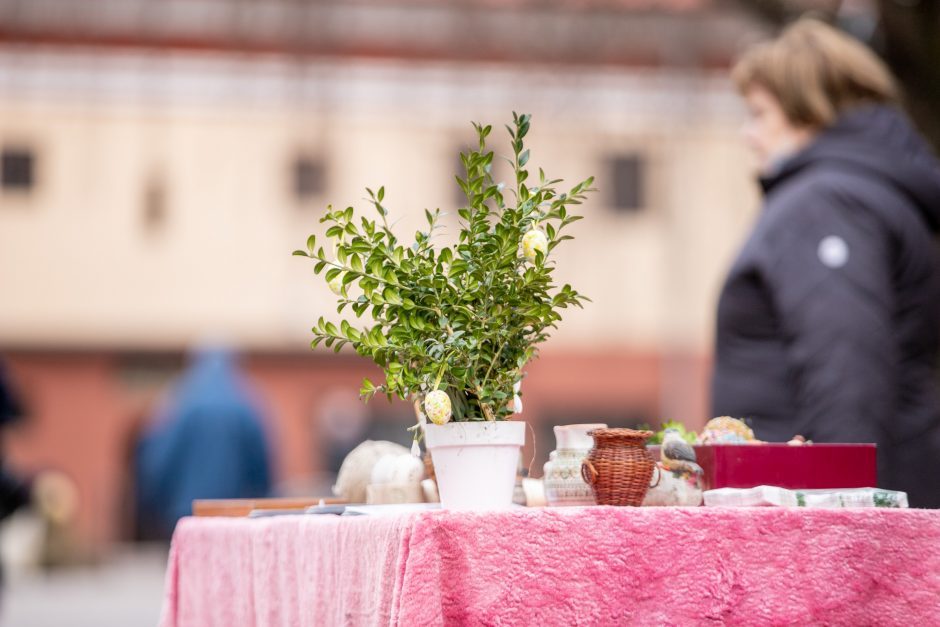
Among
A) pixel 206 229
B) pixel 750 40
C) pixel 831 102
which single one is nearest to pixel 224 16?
pixel 206 229

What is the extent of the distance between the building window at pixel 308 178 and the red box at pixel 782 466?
28191mm

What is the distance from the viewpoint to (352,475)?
2.71m

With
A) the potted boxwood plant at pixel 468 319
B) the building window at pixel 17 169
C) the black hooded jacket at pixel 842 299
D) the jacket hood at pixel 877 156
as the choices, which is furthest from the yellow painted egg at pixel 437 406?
the building window at pixel 17 169

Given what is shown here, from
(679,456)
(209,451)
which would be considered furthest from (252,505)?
(209,451)

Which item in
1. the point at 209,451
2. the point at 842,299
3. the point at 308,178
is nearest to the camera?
the point at 842,299

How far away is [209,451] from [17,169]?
2281 centimetres

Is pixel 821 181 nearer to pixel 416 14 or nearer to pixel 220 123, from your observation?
pixel 416 14

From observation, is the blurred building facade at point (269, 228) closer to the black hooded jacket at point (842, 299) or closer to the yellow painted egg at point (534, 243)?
the black hooded jacket at point (842, 299)

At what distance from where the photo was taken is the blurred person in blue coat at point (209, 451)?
870 centimetres

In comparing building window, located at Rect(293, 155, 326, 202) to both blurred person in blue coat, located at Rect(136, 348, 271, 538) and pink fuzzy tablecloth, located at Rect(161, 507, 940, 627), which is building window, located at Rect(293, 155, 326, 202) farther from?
pink fuzzy tablecloth, located at Rect(161, 507, 940, 627)

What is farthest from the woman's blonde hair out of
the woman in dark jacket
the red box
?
the red box

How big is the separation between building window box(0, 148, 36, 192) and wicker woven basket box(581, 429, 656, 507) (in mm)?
29097

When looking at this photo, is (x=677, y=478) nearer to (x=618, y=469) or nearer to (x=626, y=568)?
(x=618, y=469)

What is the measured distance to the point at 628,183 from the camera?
102ft
